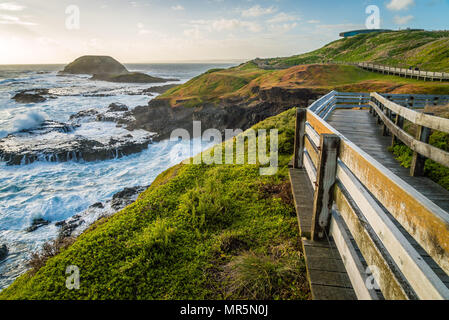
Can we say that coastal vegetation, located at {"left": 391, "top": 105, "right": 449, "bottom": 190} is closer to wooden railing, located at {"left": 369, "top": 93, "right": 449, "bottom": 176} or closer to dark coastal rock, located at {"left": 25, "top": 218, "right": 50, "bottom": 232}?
wooden railing, located at {"left": 369, "top": 93, "right": 449, "bottom": 176}

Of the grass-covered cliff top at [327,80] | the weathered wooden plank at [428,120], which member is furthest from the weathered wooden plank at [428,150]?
the grass-covered cliff top at [327,80]

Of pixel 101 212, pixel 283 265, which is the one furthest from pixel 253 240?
pixel 101 212

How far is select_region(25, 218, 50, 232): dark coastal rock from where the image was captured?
14.0 meters

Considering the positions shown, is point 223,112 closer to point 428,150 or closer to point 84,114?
point 84,114

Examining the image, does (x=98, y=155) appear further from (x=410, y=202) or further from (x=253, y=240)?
(x=410, y=202)

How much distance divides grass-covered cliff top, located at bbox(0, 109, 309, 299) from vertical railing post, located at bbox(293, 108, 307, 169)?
0.71 metres

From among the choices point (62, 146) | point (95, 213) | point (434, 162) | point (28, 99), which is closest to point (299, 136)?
point (434, 162)

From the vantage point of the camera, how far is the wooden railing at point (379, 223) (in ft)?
4.74

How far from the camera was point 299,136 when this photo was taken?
21.8ft

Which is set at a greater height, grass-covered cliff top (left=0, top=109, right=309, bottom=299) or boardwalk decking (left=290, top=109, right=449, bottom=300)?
boardwalk decking (left=290, top=109, right=449, bottom=300)

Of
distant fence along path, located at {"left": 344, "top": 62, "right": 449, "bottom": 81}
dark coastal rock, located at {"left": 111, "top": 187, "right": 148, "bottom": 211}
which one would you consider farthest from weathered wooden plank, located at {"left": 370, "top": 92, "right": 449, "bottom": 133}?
distant fence along path, located at {"left": 344, "top": 62, "right": 449, "bottom": 81}

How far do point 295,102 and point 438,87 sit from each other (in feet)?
49.2
